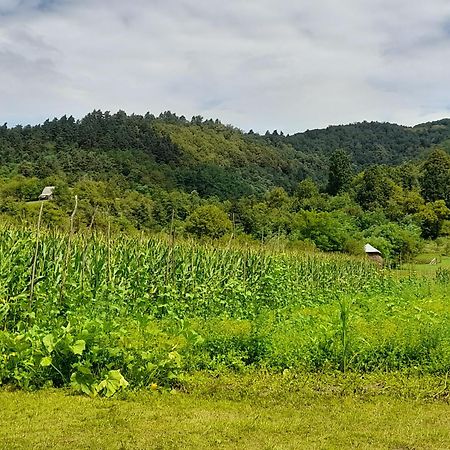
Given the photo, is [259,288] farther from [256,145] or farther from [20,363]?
[256,145]

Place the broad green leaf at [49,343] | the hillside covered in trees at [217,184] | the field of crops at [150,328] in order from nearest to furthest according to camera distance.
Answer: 1. the broad green leaf at [49,343]
2. the field of crops at [150,328]
3. the hillside covered in trees at [217,184]

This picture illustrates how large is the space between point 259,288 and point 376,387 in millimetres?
6385

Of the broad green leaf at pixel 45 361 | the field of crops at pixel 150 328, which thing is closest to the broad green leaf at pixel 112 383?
the field of crops at pixel 150 328

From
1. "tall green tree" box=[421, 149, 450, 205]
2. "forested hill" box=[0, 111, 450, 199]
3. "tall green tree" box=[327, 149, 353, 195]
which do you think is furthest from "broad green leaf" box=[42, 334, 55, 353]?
"tall green tree" box=[327, 149, 353, 195]

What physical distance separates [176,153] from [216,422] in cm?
6233

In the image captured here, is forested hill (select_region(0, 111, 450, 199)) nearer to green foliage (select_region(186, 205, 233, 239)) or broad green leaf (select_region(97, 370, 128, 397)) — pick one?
green foliage (select_region(186, 205, 233, 239))

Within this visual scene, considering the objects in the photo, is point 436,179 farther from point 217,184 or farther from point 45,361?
point 45,361

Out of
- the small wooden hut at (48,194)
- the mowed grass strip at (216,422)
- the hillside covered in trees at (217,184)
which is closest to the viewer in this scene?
the mowed grass strip at (216,422)

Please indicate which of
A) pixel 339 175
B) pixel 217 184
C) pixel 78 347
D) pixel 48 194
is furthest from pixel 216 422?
pixel 339 175

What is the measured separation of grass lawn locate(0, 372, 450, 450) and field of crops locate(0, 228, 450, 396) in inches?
15.7

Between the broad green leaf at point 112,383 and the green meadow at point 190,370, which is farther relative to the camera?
the broad green leaf at point 112,383

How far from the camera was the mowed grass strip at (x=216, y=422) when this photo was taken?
15.4 ft

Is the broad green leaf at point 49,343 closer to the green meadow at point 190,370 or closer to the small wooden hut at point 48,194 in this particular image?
the green meadow at point 190,370

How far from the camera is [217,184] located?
195ft
